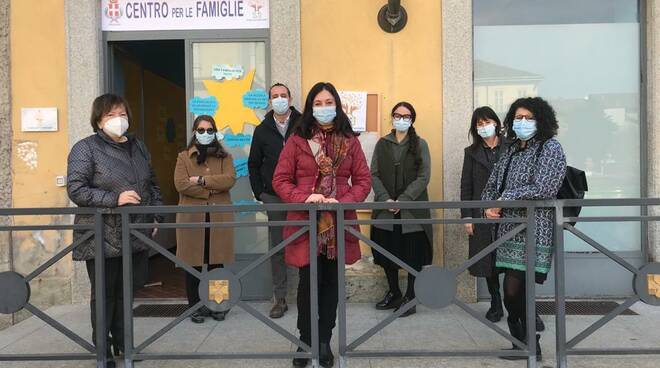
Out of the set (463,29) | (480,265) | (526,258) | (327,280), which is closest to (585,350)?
(526,258)

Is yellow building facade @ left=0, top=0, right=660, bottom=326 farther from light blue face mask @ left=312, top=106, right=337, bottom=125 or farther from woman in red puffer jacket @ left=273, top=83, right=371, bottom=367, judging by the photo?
light blue face mask @ left=312, top=106, right=337, bottom=125

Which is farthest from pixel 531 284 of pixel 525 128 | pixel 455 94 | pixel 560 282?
pixel 455 94

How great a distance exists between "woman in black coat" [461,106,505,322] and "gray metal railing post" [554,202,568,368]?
103cm

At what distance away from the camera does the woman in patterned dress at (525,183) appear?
3.38m

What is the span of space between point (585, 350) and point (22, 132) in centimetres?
518

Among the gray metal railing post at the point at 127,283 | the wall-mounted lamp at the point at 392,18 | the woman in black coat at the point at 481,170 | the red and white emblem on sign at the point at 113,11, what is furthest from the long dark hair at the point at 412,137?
the red and white emblem on sign at the point at 113,11

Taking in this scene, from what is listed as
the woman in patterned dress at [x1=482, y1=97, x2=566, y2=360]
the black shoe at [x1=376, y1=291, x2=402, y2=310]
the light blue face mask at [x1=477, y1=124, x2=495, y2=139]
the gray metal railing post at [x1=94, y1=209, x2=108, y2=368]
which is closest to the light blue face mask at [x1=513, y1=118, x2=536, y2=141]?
the woman in patterned dress at [x1=482, y1=97, x2=566, y2=360]

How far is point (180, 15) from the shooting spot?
5.27 metres

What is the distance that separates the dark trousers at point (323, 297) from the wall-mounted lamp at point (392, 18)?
2.57 meters

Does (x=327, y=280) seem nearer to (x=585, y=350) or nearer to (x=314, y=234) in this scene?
(x=314, y=234)

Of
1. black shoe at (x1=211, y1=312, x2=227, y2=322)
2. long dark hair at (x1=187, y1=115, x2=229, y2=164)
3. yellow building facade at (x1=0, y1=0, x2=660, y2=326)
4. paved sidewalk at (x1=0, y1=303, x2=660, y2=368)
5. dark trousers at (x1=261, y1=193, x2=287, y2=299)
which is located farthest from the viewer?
yellow building facade at (x1=0, y1=0, x2=660, y2=326)

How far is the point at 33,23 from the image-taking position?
16.9 ft

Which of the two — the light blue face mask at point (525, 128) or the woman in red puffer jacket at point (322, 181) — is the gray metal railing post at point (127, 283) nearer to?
the woman in red puffer jacket at point (322, 181)

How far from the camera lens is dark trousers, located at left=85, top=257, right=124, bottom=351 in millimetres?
3586
